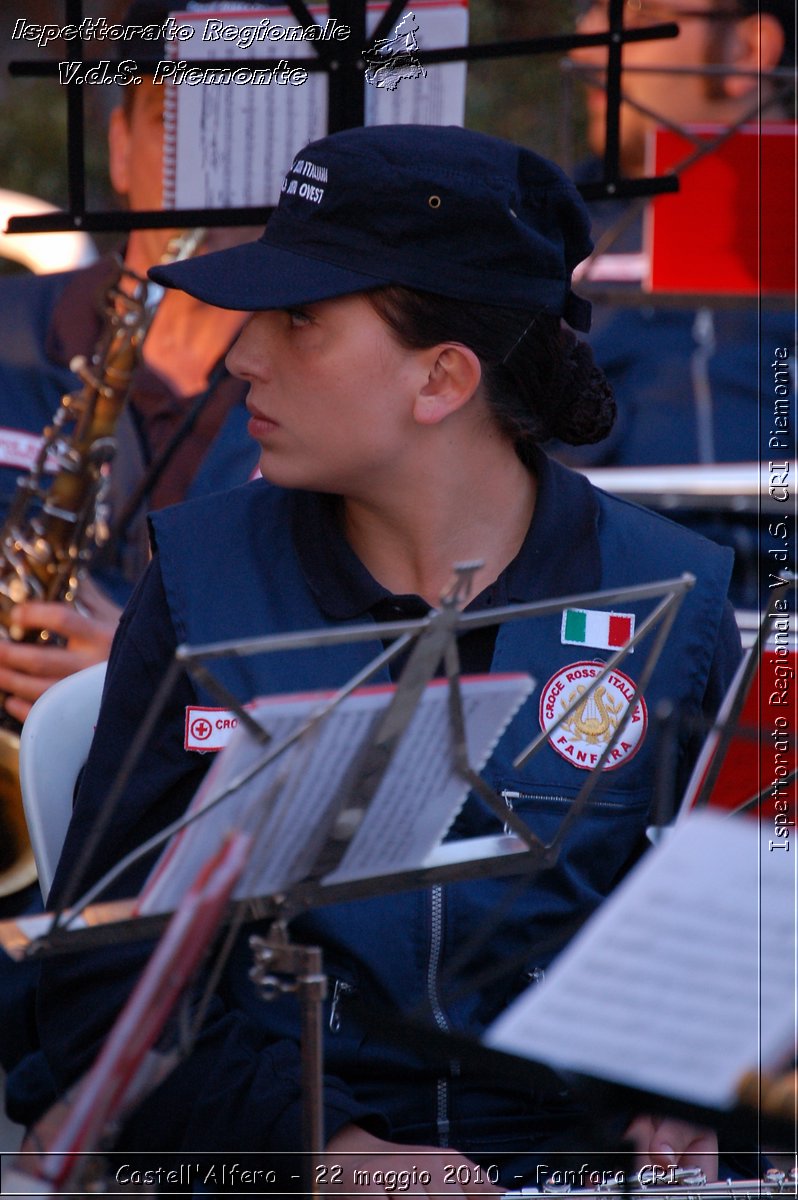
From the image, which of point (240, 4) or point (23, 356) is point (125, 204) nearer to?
point (23, 356)

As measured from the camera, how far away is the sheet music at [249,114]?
2143 millimetres

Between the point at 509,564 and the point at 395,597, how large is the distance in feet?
0.48

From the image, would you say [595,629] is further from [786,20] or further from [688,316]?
[688,316]

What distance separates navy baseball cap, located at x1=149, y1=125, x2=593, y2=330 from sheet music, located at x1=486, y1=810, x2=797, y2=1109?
2.49 ft

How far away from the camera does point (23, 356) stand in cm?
280

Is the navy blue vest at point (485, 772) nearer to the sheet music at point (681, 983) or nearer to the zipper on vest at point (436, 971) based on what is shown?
the zipper on vest at point (436, 971)

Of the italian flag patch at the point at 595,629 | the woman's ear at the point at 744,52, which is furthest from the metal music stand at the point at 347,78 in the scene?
the woman's ear at the point at 744,52

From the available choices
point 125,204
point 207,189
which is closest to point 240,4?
point 207,189

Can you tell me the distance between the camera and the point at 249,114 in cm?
218

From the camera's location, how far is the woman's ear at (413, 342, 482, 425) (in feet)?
4.95

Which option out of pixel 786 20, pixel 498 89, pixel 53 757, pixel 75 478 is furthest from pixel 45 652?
pixel 786 20

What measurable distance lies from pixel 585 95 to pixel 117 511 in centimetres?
186

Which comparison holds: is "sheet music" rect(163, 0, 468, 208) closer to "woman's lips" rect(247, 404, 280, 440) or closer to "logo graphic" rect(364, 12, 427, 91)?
"logo graphic" rect(364, 12, 427, 91)

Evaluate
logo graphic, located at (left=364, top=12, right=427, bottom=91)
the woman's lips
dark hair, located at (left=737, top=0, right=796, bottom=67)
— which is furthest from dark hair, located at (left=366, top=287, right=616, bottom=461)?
dark hair, located at (left=737, top=0, right=796, bottom=67)
